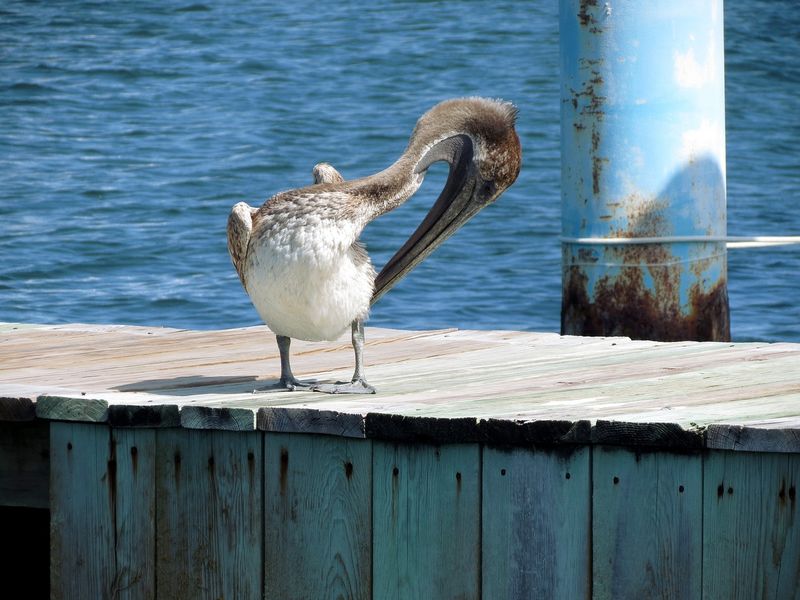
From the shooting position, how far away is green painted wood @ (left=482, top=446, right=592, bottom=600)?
3.70 meters

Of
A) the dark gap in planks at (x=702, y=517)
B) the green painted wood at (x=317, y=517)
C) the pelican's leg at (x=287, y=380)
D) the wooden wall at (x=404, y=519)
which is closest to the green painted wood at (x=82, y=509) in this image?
the wooden wall at (x=404, y=519)

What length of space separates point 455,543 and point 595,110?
327 cm

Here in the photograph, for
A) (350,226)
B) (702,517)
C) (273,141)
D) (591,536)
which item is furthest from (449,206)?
(273,141)

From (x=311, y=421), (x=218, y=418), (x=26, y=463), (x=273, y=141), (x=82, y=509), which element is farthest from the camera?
(x=273, y=141)

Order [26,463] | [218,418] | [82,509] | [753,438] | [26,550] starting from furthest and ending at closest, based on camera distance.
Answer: [26,550]
[26,463]
[82,509]
[218,418]
[753,438]

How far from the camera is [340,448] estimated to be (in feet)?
13.2

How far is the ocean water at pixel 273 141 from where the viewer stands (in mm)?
12586

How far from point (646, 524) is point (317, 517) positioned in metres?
0.96

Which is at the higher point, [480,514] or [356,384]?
[356,384]

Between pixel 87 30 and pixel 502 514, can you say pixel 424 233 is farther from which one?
pixel 87 30

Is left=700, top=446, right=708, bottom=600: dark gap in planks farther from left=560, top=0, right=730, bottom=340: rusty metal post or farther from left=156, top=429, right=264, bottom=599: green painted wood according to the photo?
left=560, top=0, right=730, bottom=340: rusty metal post

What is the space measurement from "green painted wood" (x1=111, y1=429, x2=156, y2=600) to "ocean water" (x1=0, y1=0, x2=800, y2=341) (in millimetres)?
7089

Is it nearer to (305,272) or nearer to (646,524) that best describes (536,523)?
(646,524)

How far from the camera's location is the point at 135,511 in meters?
4.30
